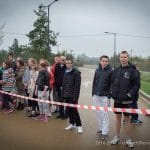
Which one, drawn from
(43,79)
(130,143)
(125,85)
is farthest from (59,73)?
(130,143)

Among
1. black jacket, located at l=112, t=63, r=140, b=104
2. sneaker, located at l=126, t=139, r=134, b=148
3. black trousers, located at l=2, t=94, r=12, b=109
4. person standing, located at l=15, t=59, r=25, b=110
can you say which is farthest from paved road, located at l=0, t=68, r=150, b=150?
person standing, located at l=15, t=59, r=25, b=110

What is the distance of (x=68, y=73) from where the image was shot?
9.73m

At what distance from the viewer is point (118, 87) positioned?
8.05m

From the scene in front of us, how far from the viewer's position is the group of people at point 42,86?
9.62 m

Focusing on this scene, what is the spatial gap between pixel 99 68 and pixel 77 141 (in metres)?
1.75

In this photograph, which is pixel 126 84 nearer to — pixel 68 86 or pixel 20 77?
pixel 68 86

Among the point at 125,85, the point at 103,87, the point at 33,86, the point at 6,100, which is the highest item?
the point at 125,85

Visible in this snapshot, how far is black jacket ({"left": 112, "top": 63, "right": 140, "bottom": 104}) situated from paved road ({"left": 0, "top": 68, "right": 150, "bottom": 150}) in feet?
3.31

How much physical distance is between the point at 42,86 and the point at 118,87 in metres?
3.49

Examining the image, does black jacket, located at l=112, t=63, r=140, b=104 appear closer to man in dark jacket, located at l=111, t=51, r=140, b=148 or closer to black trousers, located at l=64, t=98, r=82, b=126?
man in dark jacket, located at l=111, t=51, r=140, b=148

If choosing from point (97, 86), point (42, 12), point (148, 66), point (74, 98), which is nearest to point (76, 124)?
point (74, 98)

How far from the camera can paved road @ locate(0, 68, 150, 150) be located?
8.02 meters

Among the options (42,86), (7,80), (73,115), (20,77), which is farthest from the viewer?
(20,77)

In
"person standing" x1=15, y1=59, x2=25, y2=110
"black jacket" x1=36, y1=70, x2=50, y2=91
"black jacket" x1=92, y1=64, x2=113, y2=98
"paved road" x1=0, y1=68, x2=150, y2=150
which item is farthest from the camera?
"person standing" x1=15, y1=59, x2=25, y2=110
